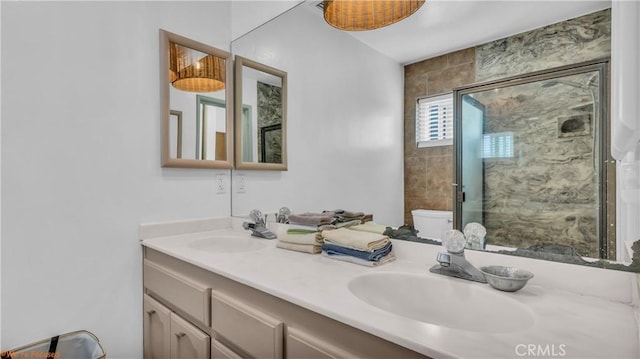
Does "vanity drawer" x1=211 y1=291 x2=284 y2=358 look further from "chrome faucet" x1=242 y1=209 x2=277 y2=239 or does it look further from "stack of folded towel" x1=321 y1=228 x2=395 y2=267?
"chrome faucet" x1=242 y1=209 x2=277 y2=239

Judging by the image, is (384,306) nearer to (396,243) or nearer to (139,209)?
(396,243)

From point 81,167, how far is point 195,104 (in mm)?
630

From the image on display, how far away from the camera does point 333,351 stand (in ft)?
2.35

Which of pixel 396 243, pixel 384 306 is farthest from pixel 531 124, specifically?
pixel 384 306

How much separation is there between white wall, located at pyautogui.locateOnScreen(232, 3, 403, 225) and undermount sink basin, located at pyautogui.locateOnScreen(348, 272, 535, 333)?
293mm

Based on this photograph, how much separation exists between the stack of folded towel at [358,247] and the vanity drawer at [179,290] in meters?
0.47

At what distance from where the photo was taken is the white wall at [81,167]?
1182mm

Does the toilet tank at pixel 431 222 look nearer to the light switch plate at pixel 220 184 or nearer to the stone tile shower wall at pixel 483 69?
the stone tile shower wall at pixel 483 69

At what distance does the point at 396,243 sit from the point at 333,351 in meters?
0.56

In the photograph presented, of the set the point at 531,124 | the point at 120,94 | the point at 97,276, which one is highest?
the point at 120,94

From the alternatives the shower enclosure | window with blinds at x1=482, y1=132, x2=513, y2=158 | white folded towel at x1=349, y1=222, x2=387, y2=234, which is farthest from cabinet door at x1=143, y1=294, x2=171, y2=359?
window with blinds at x1=482, y1=132, x2=513, y2=158

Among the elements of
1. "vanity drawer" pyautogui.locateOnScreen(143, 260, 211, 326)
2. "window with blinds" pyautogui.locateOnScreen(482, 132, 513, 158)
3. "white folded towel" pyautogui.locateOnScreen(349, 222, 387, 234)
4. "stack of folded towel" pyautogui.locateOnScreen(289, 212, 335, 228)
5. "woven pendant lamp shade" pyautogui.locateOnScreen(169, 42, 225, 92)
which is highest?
"woven pendant lamp shade" pyautogui.locateOnScreen(169, 42, 225, 92)

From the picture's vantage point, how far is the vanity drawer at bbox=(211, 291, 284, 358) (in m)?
0.84

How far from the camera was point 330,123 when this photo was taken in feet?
5.11
